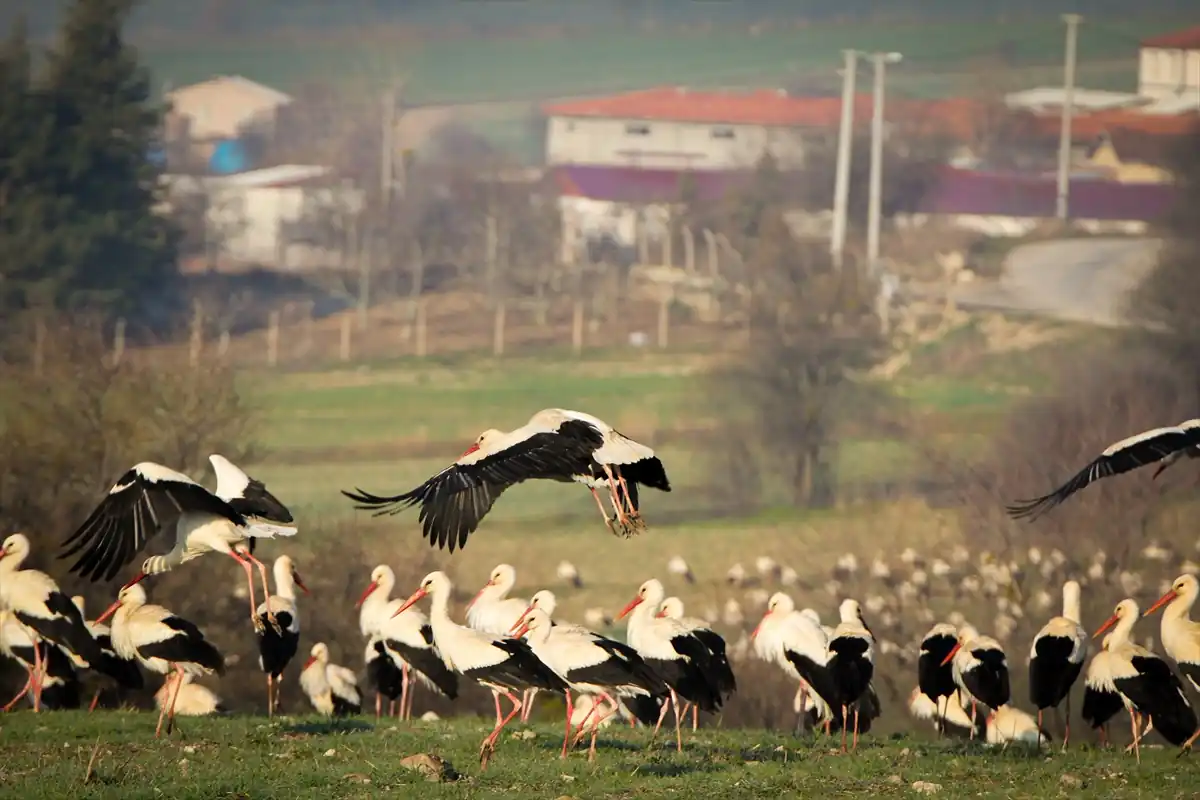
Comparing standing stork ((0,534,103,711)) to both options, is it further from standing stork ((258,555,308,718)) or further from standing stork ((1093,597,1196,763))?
standing stork ((1093,597,1196,763))

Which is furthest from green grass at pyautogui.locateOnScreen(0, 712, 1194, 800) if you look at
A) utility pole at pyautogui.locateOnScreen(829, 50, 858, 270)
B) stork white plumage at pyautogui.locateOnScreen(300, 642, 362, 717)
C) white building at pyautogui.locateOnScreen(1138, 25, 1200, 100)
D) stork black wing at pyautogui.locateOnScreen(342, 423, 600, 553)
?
white building at pyautogui.locateOnScreen(1138, 25, 1200, 100)

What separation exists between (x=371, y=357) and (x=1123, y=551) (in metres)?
18.9

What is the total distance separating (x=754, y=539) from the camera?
36.1 metres

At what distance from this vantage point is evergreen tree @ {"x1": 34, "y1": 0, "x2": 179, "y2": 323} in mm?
41812

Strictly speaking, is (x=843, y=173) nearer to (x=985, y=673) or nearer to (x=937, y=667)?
(x=937, y=667)

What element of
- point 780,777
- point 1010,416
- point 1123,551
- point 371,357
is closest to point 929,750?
point 780,777

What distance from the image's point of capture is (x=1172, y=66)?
153 ft

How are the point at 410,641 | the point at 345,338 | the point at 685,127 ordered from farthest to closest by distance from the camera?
the point at 685,127, the point at 345,338, the point at 410,641

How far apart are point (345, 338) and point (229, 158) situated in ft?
20.6

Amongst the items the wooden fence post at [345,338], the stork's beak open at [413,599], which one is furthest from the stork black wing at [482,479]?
the wooden fence post at [345,338]

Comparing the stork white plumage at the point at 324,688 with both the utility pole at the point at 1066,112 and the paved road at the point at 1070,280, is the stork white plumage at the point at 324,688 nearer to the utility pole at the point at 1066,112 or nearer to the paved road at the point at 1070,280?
the paved road at the point at 1070,280

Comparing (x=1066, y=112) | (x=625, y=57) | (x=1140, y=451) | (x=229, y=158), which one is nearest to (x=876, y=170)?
(x=1066, y=112)

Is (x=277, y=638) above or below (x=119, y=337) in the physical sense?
below

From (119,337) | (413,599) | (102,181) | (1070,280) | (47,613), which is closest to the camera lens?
(413,599)
